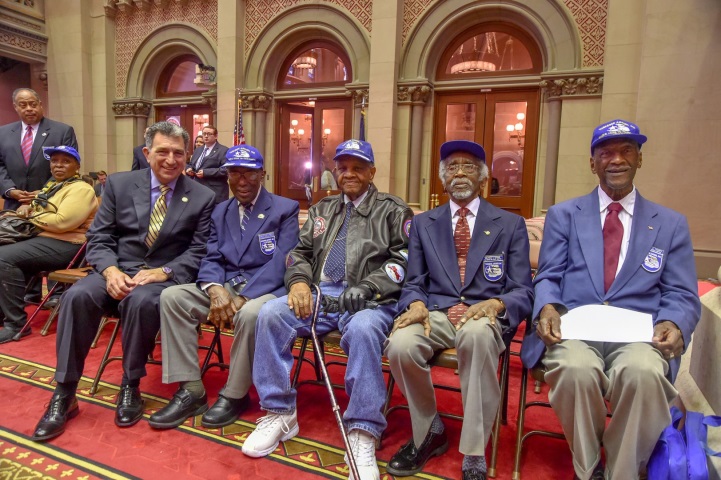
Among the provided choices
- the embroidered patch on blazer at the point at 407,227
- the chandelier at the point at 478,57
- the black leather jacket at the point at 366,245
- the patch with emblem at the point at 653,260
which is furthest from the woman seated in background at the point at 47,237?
the chandelier at the point at 478,57

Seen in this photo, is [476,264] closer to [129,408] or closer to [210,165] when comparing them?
[129,408]

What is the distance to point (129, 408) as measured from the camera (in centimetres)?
281

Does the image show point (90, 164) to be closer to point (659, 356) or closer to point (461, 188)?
point (461, 188)

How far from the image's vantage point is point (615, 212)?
2525 millimetres

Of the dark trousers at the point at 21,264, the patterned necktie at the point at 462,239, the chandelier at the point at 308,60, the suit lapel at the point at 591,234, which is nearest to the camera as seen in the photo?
the suit lapel at the point at 591,234

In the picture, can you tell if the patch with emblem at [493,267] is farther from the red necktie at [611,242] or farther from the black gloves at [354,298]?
the black gloves at [354,298]

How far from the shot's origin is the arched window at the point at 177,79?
1123cm

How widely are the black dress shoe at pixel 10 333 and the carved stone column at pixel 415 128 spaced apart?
250 inches

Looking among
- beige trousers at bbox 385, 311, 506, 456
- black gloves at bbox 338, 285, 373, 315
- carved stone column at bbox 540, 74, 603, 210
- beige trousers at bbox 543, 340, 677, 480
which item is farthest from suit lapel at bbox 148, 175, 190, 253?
carved stone column at bbox 540, 74, 603, 210

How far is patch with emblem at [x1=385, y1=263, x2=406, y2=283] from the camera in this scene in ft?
9.28

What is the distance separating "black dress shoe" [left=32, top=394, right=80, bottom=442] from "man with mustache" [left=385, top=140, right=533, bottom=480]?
1862 millimetres

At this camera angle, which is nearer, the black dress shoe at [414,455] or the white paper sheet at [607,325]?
the white paper sheet at [607,325]

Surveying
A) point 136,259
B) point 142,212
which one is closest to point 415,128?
point 142,212

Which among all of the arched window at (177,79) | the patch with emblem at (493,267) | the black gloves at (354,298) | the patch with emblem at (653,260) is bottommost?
the black gloves at (354,298)
